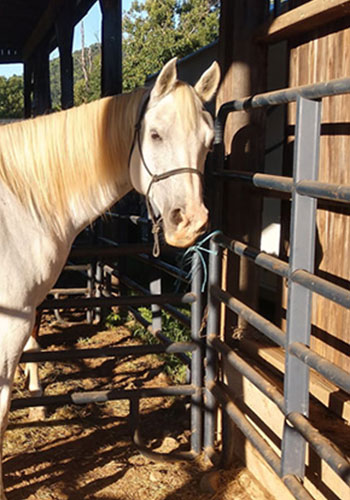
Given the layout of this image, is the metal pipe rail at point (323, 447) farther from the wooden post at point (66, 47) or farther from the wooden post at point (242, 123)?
the wooden post at point (66, 47)

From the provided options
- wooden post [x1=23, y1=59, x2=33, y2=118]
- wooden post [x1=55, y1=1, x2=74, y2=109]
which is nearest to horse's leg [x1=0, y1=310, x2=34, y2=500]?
wooden post [x1=55, y1=1, x2=74, y2=109]

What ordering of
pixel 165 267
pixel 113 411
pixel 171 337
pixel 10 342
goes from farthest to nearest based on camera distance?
1. pixel 171 337
2. pixel 113 411
3. pixel 165 267
4. pixel 10 342

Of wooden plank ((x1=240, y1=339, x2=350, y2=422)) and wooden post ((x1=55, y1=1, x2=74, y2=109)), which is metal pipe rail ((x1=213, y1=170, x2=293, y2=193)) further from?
wooden post ((x1=55, y1=1, x2=74, y2=109))

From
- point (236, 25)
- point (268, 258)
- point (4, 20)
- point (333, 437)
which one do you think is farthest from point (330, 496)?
point (4, 20)

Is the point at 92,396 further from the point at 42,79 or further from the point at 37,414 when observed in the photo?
the point at 42,79

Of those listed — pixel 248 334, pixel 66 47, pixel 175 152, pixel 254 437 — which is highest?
pixel 66 47

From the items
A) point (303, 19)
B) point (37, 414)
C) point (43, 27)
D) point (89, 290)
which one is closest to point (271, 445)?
point (37, 414)

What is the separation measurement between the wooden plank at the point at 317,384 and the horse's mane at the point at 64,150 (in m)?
1.10

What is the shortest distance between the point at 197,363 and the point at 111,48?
3.37m

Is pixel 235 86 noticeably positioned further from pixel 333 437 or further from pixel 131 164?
pixel 333 437

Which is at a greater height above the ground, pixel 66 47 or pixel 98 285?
pixel 66 47

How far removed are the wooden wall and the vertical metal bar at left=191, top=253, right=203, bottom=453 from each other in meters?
Answer: 0.64

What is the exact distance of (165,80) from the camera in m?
2.27

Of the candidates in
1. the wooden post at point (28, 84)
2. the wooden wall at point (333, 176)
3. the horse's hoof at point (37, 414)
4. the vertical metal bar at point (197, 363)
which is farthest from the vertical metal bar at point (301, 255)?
the wooden post at point (28, 84)
